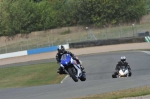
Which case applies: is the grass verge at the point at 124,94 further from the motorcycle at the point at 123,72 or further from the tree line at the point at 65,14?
the tree line at the point at 65,14

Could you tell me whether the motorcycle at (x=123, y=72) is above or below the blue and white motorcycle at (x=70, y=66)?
below

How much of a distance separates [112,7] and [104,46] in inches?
1365

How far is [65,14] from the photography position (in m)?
83.5

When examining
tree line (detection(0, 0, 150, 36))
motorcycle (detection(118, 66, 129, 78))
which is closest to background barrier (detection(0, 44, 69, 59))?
tree line (detection(0, 0, 150, 36))

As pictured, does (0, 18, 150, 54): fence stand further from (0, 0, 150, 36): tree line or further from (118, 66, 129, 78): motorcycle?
(118, 66, 129, 78): motorcycle

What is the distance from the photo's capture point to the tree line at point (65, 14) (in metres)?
78.6

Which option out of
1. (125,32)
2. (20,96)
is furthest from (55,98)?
(125,32)

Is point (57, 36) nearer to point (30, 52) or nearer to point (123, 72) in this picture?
point (30, 52)

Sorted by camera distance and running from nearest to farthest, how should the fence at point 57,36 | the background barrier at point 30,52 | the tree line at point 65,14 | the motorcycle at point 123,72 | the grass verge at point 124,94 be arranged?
the grass verge at point 124,94
the motorcycle at point 123,72
the background barrier at point 30,52
the fence at point 57,36
the tree line at point 65,14

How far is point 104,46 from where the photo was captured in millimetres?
46656

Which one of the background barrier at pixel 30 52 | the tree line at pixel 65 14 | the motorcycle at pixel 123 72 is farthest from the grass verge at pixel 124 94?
the tree line at pixel 65 14

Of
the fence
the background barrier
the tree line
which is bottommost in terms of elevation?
the background barrier

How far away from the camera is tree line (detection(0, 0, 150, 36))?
78.6 metres

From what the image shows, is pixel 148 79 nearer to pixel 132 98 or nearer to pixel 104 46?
pixel 132 98
